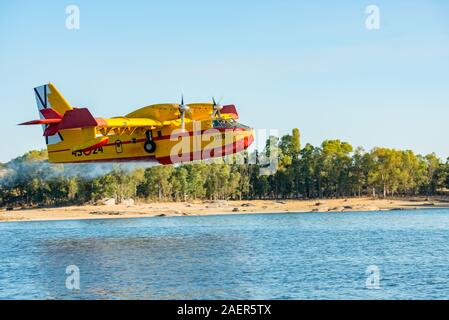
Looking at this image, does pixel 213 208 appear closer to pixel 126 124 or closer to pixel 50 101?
pixel 50 101

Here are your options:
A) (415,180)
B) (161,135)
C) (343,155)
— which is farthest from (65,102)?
(415,180)

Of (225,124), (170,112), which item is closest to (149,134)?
(170,112)

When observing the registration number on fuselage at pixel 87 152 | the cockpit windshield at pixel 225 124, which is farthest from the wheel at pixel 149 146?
the cockpit windshield at pixel 225 124

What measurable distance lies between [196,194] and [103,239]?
78.5 meters

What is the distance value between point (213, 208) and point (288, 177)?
74.1 ft

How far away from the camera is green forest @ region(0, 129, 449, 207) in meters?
138

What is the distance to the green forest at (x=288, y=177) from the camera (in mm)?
138250

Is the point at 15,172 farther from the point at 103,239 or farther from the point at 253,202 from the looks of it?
the point at 253,202

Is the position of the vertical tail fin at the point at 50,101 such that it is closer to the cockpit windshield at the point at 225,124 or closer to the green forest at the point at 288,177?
the cockpit windshield at the point at 225,124

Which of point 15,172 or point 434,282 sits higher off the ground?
point 15,172

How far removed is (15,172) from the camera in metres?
73.0

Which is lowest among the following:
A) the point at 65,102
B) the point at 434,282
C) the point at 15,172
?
the point at 434,282

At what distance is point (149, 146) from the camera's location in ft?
177
